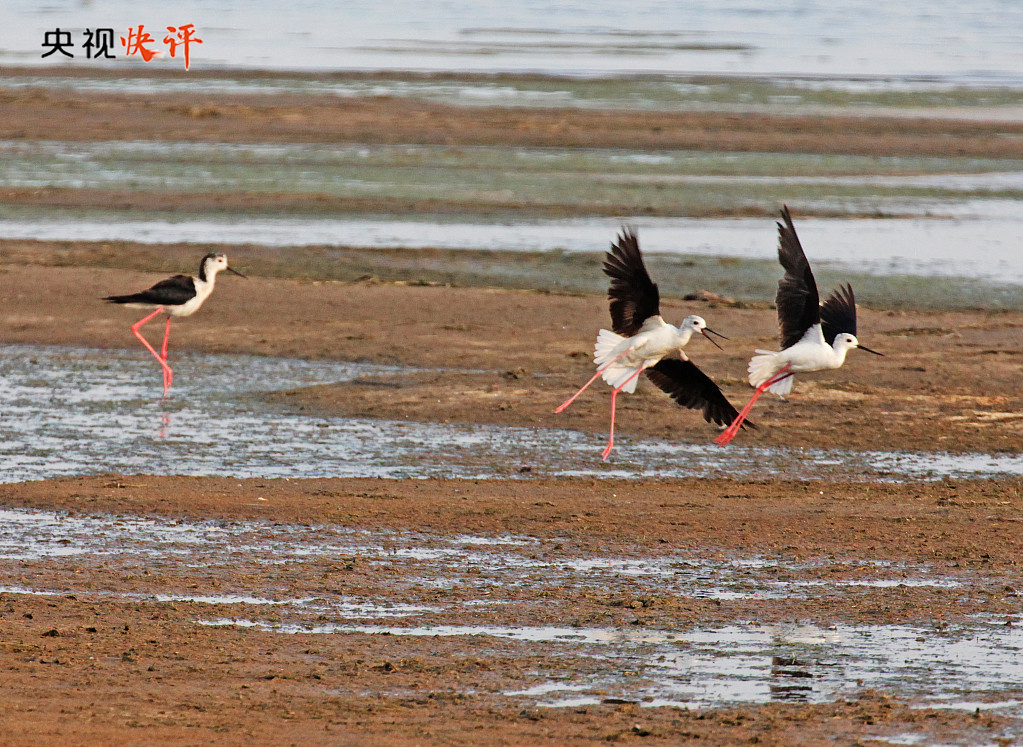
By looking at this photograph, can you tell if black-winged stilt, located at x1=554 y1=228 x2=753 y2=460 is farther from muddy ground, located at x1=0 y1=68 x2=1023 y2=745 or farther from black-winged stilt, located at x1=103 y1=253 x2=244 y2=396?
black-winged stilt, located at x1=103 y1=253 x2=244 y2=396

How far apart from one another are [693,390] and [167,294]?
5.69m

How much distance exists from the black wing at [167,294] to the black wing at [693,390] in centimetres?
535

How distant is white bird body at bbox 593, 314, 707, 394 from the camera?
11086mm

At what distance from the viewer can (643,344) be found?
11141mm

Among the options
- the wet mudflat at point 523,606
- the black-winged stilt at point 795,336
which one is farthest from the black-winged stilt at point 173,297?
the black-winged stilt at point 795,336

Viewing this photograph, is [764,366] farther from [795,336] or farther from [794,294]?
[794,294]

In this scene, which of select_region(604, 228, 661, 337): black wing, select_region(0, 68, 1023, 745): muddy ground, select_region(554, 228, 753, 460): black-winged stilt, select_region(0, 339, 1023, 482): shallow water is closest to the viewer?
select_region(0, 68, 1023, 745): muddy ground

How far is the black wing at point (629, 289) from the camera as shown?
10.5 meters

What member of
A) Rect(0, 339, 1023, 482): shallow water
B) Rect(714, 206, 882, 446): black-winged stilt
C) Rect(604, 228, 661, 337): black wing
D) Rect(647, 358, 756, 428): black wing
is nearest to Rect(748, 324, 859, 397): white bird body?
Rect(714, 206, 882, 446): black-winged stilt

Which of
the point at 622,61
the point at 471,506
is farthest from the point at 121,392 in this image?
→ the point at 622,61

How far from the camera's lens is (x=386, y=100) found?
35312 mm

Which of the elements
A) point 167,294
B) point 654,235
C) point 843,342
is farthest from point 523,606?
point 654,235

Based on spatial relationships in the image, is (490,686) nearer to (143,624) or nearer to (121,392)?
(143,624)

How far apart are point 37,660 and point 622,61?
40.0m
